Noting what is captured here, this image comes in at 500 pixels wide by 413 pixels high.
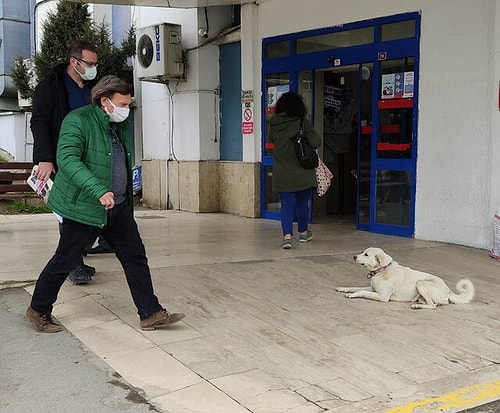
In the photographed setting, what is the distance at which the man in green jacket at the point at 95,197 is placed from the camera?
4.19m

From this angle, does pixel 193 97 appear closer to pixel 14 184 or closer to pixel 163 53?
pixel 163 53

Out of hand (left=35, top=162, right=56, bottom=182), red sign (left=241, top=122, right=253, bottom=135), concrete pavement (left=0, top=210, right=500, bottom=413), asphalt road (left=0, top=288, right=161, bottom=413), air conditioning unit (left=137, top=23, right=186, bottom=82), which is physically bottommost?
asphalt road (left=0, top=288, right=161, bottom=413)

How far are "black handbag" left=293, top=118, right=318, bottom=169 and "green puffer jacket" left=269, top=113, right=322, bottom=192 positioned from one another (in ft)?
0.14

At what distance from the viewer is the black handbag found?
7.42 m

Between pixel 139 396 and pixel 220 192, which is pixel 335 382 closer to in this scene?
pixel 139 396

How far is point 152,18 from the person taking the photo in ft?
38.7

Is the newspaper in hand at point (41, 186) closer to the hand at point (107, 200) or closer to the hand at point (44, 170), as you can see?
the hand at point (44, 170)

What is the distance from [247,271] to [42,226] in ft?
14.3

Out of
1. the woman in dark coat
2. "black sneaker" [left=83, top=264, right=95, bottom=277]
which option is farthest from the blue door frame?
"black sneaker" [left=83, top=264, right=95, bottom=277]

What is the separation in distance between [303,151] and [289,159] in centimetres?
20

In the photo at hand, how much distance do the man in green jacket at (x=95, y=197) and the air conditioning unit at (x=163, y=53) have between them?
6541mm

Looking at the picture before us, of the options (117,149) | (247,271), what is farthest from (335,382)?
(247,271)

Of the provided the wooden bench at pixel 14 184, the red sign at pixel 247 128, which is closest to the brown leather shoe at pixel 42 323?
the red sign at pixel 247 128

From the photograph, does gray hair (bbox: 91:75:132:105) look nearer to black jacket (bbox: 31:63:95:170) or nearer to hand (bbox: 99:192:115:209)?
hand (bbox: 99:192:115:209)
